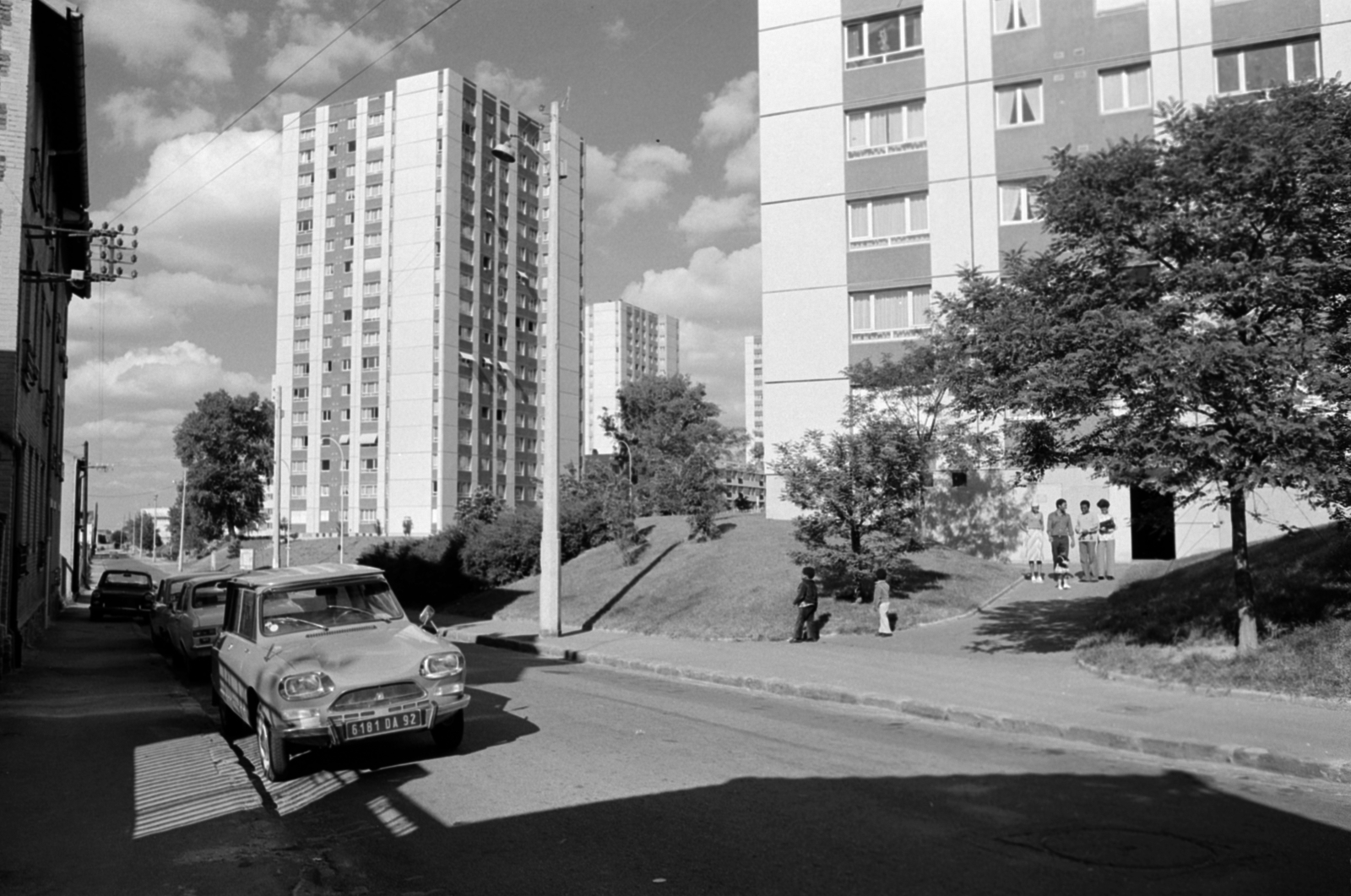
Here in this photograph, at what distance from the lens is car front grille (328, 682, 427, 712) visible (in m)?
8.10

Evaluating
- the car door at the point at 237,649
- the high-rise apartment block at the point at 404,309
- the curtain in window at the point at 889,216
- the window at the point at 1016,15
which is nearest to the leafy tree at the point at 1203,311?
the car door at the point at 237,649

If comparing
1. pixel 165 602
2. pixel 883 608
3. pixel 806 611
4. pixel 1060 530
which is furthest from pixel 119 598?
pixel 1060 530

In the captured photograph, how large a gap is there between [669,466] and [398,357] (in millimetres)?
55214

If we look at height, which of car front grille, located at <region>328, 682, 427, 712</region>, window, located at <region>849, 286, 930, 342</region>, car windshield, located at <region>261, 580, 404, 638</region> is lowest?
car front grille, located at <region>328, 682, 427, 712</region>

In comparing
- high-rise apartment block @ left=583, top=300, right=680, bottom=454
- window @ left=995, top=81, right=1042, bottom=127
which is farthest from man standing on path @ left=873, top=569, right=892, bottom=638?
high-rise apartment block @ left=583, top=300, right=680, bottom=454

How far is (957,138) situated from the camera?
29.1 m

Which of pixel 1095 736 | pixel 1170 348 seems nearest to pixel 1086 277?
pixel 1170 348

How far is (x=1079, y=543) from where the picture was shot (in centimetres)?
2305

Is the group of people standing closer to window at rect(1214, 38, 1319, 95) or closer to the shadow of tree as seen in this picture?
the shadow of tree

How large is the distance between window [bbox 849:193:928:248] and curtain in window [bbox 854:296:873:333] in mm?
1631

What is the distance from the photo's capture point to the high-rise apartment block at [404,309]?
8012 cm

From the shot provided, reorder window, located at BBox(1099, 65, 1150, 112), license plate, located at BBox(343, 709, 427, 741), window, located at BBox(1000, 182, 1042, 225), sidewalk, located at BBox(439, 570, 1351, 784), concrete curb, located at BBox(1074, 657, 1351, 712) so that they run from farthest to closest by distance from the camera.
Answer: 1. window, located at BBox(1000, 182, 1042, 225)
2. window, located at BBox(1099, 65, 1150, 112)
3. concrete curb, located at BBox(1074, 657, 1351, 712)
4. sidewalk, located at BBox(439, 570, 1351, 784)
5. license plate, located at BBox(343, 709, 427, 741)

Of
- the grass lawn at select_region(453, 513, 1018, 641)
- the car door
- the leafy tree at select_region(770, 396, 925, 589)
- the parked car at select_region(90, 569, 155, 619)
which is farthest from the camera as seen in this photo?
the parked car at select_region(90, 569, 155, 619)

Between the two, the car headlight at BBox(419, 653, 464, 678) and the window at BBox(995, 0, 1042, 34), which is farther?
the window at BBox(995, 0, 1042, 34)
